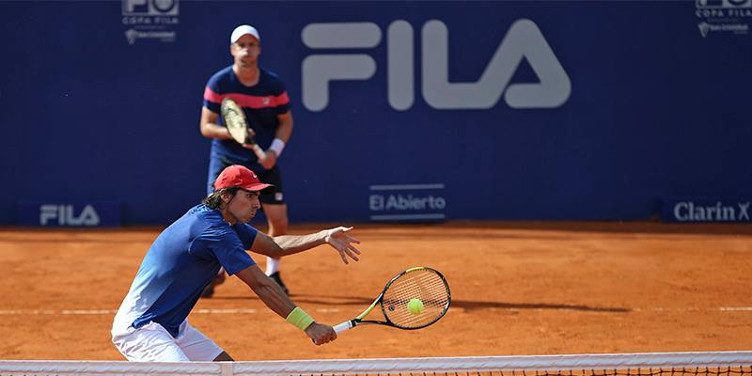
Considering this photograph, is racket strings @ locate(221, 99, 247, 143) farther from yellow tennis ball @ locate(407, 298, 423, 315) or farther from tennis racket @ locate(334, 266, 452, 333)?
yellow tennis ball @ locate(407, 298, 423, 315)

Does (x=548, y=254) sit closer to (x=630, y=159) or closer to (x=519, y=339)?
(x=630, y=159)

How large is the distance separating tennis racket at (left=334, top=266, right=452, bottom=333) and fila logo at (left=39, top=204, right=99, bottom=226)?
26.8 ft

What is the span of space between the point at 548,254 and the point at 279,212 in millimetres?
3209

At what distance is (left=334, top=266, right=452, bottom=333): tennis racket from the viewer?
19.7 ft

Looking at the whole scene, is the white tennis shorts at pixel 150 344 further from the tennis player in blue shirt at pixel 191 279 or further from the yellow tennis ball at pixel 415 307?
the yellow tennis ball at pixel 415 307

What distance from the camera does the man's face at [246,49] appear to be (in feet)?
31.5

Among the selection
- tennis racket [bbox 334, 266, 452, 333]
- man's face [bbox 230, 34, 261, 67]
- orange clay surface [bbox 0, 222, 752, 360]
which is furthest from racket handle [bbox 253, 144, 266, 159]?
tennis racket [bbox 334, 266, 452, 333]

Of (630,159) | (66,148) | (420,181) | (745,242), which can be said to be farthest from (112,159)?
(745,242)

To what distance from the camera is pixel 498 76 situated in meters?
13.6

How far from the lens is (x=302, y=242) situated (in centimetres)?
616

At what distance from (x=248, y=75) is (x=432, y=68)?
4180 mm

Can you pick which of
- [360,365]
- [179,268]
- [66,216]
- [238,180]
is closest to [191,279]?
[179,268]

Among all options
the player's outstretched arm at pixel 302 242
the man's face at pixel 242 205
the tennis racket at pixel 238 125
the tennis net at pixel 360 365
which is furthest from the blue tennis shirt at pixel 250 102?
the tennis net at pixel 360 365

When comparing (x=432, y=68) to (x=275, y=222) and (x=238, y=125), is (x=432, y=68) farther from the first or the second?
(x=238, y=125)
